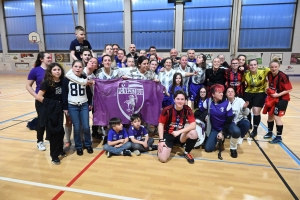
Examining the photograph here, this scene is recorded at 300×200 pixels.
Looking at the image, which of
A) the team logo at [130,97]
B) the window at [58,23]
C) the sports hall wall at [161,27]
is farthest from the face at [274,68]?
the window at [58,23]

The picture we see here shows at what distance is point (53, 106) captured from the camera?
3156mm

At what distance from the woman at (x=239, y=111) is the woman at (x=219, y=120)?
21 cm

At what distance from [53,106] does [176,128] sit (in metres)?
1.95

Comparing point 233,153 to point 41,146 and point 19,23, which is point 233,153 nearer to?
point 41,146

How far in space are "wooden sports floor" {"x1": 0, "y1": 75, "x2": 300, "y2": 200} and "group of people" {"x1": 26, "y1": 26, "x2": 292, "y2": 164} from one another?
0.67 ft

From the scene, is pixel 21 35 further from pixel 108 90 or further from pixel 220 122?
pixel 220 122

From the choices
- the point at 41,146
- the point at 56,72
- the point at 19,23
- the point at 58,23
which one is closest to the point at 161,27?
the point at 58,23

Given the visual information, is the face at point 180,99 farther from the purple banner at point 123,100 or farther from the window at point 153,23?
the window at point 153,23

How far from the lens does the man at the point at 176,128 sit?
3.30 m

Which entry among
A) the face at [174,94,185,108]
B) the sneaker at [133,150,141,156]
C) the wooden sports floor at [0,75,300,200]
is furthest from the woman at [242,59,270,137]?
the sneaker at [133,150,141,156]

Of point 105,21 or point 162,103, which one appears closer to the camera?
point 162,103

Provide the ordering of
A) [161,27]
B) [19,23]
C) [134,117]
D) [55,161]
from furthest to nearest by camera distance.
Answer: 1. [19,23]
2. [161,27]
3. [134,117]
4. [55,161]

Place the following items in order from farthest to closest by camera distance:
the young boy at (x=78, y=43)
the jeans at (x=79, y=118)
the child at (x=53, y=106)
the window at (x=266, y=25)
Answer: the window at (x=266, y=25), the young boy at (x=78, y=43), the jeans at (x=79, y=118), the child at (x=53, y=106)

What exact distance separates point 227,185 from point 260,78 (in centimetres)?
238
